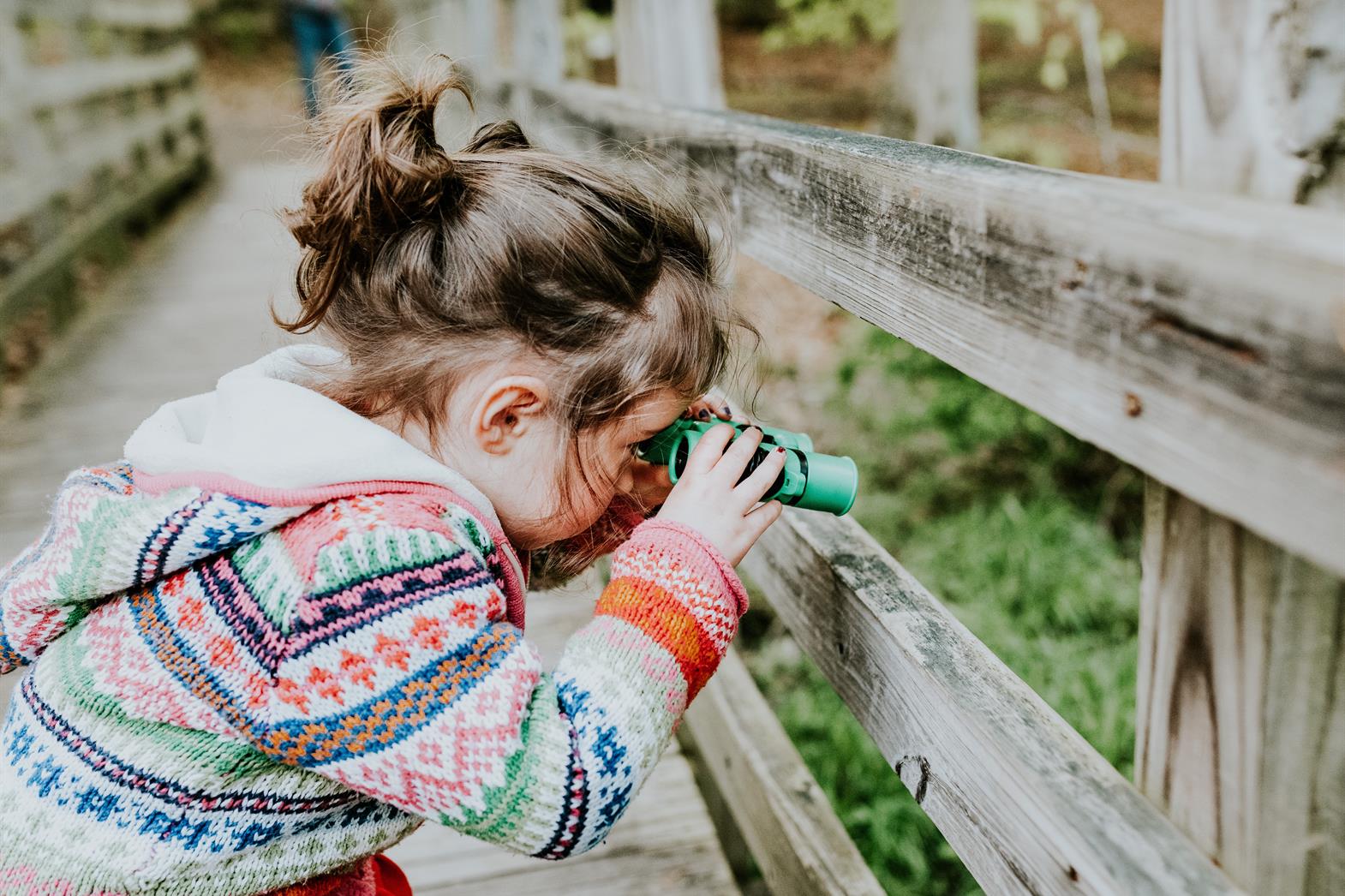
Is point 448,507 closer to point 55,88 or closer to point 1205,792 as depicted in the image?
point 1205,792

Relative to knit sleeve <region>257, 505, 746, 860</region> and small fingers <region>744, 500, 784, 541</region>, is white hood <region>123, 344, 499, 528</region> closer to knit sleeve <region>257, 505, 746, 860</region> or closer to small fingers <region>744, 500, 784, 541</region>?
knit sleeve <region>257, 505, 746, 860</region>

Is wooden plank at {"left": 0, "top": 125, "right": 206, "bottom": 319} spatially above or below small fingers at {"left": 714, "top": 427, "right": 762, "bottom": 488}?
below

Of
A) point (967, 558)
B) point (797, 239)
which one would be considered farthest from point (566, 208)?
point (967, 558)

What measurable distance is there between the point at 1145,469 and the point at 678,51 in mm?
2530

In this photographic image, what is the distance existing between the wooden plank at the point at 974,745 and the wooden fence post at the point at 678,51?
1.76 metres

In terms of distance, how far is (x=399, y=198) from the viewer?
4.25 ft

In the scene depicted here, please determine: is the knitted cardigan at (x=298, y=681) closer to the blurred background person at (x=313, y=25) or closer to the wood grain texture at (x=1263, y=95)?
the wood grain texture at (x=1263, y=95)

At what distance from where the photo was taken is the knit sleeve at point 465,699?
1.10 meters

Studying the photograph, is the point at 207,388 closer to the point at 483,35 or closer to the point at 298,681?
the point at 483,35

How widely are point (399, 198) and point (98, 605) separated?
59 cm

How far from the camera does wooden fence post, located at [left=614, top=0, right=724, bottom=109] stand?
2.95 meters

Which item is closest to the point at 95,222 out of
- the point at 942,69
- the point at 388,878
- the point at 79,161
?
the point at 79,161

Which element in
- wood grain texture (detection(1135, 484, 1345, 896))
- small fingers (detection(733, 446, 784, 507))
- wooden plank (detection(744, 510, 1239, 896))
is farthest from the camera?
small fingers (detection(733, 446, 784, 507))

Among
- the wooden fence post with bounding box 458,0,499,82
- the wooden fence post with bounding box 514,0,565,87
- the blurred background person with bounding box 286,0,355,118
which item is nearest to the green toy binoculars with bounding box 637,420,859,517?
the wooden fence post with bounding box 514,0,565,87
